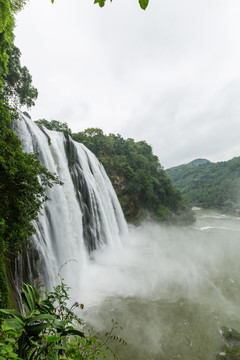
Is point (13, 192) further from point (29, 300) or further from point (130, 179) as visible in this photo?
point (130, 179)

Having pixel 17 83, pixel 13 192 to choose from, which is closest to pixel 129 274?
pixel 13 192

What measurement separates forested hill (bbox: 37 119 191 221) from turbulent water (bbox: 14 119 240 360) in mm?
9844

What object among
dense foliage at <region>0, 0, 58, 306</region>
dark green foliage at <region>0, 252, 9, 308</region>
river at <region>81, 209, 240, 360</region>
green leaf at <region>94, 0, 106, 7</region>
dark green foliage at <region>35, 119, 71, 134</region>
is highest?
dark green foliage at <region>35, 119, 71, 134</region>

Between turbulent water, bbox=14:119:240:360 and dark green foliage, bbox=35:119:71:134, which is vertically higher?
dark green foliage, bbox=35:119:71:134

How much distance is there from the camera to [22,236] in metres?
4.54

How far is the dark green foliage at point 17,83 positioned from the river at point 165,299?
12180 mm

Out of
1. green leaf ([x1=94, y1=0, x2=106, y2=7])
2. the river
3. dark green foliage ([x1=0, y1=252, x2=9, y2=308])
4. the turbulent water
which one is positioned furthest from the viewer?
the turbulent water

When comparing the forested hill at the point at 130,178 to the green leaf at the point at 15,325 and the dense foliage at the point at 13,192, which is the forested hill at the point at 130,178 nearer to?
the dense foliage at the point at 13,192

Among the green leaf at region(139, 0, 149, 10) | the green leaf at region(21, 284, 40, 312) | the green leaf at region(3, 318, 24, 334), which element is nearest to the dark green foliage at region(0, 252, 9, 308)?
the green leaf at region(21, 284, 40, 312)

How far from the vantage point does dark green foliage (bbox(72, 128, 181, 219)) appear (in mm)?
A: 25641

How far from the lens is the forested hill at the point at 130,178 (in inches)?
1000

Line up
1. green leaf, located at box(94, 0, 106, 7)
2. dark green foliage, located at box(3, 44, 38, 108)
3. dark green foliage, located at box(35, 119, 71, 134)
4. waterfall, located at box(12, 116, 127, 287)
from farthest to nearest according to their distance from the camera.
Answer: dark green foliage, located at box(35, 119, 71, 134) < dark green foliage, located at box(3, 44, 38, 108) < waterfall, located at box(12, 116, 127, 287) < green leaf, located at box(94, 0, 106, 7)

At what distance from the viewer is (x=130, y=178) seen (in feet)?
87.9

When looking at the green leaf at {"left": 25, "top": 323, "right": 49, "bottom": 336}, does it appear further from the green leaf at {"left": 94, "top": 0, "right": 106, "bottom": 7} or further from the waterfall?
the waterfall
